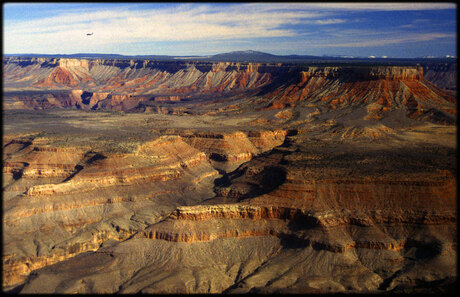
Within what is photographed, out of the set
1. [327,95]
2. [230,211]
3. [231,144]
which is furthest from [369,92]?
[230,211]

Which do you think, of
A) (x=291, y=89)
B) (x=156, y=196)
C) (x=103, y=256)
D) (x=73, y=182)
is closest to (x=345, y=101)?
(x=291, y=89)

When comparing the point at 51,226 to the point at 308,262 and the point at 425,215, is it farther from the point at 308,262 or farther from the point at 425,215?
the point at 425,215

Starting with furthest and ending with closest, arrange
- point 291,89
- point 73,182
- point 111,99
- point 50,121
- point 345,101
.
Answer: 1. point 111,99
2. point 291,89
3. point 345,101
4. point 50,121
5. point 73,182

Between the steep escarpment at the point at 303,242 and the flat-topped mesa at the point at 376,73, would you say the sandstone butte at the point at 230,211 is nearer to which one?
the steep escarpment at the point at 303,242

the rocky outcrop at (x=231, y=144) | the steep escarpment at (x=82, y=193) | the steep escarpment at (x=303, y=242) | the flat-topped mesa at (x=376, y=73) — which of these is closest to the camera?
the steep escarpment at (x=303, y=242)

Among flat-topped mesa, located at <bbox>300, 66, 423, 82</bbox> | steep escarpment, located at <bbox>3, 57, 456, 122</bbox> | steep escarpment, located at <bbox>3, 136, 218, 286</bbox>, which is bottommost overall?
steep escarpment, located at <bbox>3, 136, 218, 286</bbox>

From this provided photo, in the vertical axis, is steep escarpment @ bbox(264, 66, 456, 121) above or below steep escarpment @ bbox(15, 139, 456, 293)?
above

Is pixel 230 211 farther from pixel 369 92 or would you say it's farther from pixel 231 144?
pixel 369 92

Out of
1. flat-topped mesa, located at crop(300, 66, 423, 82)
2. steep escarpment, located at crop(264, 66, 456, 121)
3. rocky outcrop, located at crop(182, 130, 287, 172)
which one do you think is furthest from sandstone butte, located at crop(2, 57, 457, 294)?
flat-topped mesa, located at crop(300, 66, 423, 82)

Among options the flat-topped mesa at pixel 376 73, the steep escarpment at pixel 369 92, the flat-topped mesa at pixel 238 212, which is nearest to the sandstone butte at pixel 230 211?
the flat-topped mesa at pixel 238 212

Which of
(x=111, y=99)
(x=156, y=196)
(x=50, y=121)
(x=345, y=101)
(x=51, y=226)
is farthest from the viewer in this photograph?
(x=111, y=99)

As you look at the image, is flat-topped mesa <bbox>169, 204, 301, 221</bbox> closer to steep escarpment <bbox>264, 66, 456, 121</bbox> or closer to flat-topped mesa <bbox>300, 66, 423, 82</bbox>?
steep escarpment <bbox>264, 66, 456, 121</bbox>
